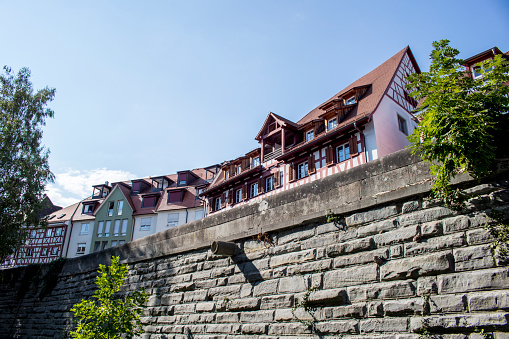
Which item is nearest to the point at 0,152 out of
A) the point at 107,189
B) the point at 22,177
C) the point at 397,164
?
the point at 22,177

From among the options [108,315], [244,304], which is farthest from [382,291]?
[108,315]

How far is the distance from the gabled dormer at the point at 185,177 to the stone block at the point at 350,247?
108ft

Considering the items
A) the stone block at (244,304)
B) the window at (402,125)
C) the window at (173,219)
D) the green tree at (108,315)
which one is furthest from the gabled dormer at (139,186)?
the stone block at (244,304)

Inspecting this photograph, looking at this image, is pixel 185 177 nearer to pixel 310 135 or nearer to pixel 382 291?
pixel 310 135

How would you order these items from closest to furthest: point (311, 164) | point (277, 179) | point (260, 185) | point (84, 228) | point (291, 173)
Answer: point (311, 164) < point (291, 173) < point (277, 179) < point (260, 185) < point (84, 228)

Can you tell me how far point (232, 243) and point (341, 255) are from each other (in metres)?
2.01

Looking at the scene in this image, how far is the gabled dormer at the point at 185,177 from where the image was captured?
36.9m

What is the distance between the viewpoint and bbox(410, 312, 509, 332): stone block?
126 inches

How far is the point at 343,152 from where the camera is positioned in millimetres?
19281

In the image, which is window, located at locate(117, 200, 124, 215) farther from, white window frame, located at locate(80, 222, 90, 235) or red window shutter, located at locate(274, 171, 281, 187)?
red window shutter, located at locate(274, 171, 281, 187)

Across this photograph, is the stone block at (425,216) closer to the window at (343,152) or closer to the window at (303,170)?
the window at (343,152)

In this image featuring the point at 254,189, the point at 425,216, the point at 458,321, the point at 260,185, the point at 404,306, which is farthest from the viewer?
the point at 254,189

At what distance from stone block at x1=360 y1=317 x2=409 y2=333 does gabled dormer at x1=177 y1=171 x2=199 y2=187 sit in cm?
3359

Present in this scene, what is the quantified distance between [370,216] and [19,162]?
17.1m
